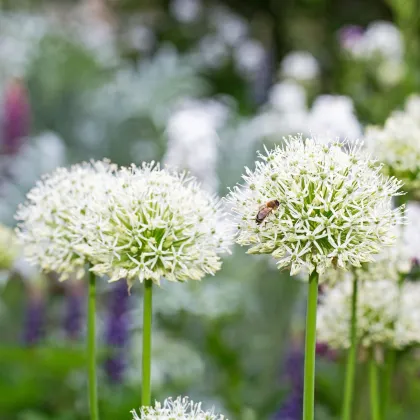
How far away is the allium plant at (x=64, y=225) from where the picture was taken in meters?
0.85

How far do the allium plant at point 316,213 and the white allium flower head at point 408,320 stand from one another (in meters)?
0.29

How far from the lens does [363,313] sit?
1.00 m

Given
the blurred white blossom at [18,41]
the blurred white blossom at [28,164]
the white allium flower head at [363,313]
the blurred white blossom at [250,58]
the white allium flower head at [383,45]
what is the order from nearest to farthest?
1. the white allium flower head at [363,313]
2. the white allium flower head at [383,45]
3. the blurred white blossom at [28,164]
4. the blurred white blossom at [18,41]
5. the blurred white blossom at [250,58]

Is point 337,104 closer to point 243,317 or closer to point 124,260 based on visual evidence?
point 243,317

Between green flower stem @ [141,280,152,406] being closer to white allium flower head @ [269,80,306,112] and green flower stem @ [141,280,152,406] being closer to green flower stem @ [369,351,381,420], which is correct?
green flower stem @ [369,351,381,420]

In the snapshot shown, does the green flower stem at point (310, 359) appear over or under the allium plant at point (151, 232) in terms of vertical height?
under

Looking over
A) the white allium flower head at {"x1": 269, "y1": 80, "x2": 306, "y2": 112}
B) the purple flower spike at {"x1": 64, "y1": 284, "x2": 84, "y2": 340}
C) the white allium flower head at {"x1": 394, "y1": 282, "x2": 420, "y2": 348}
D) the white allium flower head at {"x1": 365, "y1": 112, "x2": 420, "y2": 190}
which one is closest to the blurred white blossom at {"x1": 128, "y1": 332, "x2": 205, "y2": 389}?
the purple flower spike at {"x1": 64, "y1": 284, "x2": 84, "y2": 340}

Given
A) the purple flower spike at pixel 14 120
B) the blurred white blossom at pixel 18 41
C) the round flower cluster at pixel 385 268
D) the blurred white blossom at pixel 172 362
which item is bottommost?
the blurred white blossom at pixel 172 362

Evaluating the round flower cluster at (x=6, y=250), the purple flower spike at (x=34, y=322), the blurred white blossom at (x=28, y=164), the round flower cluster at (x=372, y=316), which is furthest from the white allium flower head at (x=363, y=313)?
the blurred white blossom at (x=28, y=164)

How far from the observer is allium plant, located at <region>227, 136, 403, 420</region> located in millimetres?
708

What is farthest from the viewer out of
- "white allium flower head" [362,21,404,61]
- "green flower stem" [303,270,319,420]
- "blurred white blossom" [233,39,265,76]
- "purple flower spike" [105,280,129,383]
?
"blurred white blossom" [233,39,265,76]

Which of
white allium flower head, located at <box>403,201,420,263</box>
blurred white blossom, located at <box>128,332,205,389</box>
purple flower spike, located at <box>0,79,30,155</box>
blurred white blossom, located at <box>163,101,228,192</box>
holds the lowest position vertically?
blurred white blossom, located at <box>128,332,205,389</box>

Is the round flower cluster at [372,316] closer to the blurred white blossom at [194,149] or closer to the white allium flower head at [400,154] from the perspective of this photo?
the white allium flower head at [400,154]

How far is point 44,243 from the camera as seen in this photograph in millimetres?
918
